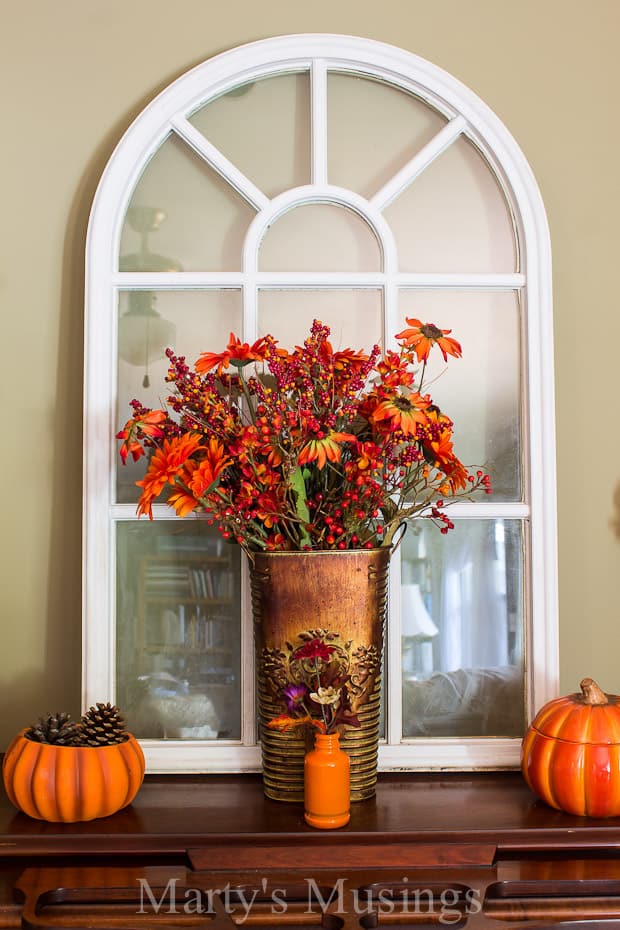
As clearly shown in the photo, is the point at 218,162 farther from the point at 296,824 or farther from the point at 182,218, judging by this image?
the point at 296,824

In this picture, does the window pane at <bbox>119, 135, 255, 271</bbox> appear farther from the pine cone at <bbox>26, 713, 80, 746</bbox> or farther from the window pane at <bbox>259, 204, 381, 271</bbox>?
the pine cone at <bbox>26, 713, 80, 746</bbox>

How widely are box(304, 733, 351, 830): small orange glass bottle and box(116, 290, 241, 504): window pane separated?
1.94ft

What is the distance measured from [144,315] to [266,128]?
438 millimetres

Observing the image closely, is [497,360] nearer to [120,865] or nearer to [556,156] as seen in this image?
[556,156]

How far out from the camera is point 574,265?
1.64 meters

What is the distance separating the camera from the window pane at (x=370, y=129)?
1597 mm

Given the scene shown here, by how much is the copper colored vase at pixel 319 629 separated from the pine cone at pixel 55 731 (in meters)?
0.31

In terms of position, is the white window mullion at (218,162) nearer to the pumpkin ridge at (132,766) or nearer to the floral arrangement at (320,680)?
the floral arrangement at (320,680)

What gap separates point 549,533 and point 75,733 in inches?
35.7

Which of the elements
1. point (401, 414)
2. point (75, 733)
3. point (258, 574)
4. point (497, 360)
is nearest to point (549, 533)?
point (497, 360)

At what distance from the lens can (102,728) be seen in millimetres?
1315

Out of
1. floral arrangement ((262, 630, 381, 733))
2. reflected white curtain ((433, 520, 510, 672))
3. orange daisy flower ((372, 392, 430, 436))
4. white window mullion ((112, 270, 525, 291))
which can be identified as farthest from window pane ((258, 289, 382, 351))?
floral arrangement ((262, 630, 381, 733))

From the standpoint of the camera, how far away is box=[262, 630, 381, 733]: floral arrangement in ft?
4.25

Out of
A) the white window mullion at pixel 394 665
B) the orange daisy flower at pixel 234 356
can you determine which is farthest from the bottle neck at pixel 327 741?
the orange daisy flower at pixel 234 356
